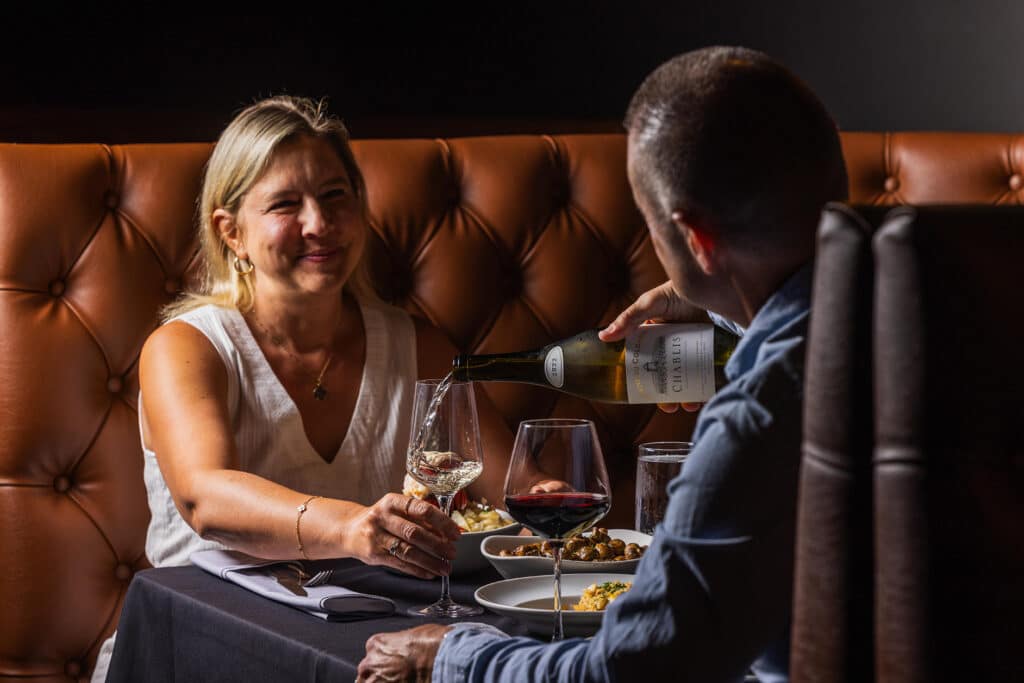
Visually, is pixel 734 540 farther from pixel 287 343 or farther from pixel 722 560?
pixel 287 343

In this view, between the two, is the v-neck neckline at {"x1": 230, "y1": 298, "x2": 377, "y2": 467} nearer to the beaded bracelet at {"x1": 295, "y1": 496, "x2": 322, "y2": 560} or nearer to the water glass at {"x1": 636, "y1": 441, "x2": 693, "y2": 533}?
the beaded bracelet at {"x1": 295, "y1": 496, "x2": 322, "y2": 560}

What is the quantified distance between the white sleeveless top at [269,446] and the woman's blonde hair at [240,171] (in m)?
0.07

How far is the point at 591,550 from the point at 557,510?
205 mm

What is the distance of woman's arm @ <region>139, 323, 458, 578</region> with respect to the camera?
1286 mm

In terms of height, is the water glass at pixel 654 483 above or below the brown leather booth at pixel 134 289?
below

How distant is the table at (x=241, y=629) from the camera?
3.60ft

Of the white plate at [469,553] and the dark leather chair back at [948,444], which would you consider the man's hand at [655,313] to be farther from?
the dark leather chair back at [948,444]

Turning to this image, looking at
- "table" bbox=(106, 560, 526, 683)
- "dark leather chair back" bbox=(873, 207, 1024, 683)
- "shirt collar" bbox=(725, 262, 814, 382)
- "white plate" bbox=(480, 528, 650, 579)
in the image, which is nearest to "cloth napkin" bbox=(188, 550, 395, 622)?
"table" bbox=(106, 560, 526, 683)

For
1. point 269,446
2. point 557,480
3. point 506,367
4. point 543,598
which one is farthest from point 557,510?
point 269,446

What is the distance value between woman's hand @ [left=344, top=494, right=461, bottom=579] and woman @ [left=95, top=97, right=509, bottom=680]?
1.77 ft

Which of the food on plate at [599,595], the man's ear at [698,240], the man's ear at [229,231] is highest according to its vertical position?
the man's ear at [229,231]

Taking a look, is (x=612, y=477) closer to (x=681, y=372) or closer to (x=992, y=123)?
(x=681, y=372)

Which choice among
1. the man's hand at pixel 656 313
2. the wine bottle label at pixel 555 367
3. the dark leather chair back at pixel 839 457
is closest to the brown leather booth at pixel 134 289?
the wine bottle label at pixel 555 367

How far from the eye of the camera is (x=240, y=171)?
199cm
